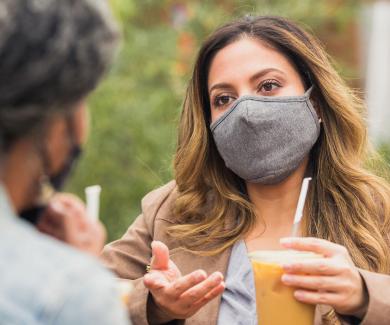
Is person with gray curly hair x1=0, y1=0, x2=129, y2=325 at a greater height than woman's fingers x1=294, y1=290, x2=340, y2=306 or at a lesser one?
greater

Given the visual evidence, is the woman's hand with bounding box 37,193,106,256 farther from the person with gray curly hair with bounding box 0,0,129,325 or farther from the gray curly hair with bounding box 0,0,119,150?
the gray curly hair with bounding box 0,0,119,150

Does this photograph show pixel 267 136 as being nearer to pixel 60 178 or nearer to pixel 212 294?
pixel 212 294

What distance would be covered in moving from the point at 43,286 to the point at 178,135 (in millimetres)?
2171

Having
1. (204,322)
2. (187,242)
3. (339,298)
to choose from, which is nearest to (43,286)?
(339,298)

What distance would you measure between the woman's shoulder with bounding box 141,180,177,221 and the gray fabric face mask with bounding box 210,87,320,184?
35 centimetres

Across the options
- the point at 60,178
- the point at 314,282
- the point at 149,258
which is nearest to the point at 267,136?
the point at 149,258

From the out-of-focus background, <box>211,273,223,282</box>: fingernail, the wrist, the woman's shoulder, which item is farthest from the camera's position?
the out-of-focus background

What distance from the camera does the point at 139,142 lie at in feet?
23.9

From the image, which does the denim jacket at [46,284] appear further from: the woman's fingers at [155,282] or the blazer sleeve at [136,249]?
the blazer sleeve at [136,249]

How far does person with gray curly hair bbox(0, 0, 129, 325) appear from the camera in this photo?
1.59 metres

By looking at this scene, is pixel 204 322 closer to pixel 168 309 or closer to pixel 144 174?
pixel 168 309

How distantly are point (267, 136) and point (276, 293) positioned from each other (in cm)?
80

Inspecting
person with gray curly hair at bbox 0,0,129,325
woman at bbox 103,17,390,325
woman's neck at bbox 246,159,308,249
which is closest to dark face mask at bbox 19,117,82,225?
person with gray curly hair at bbox 0,0,129,325

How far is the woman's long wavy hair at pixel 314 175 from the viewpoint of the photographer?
323cm
